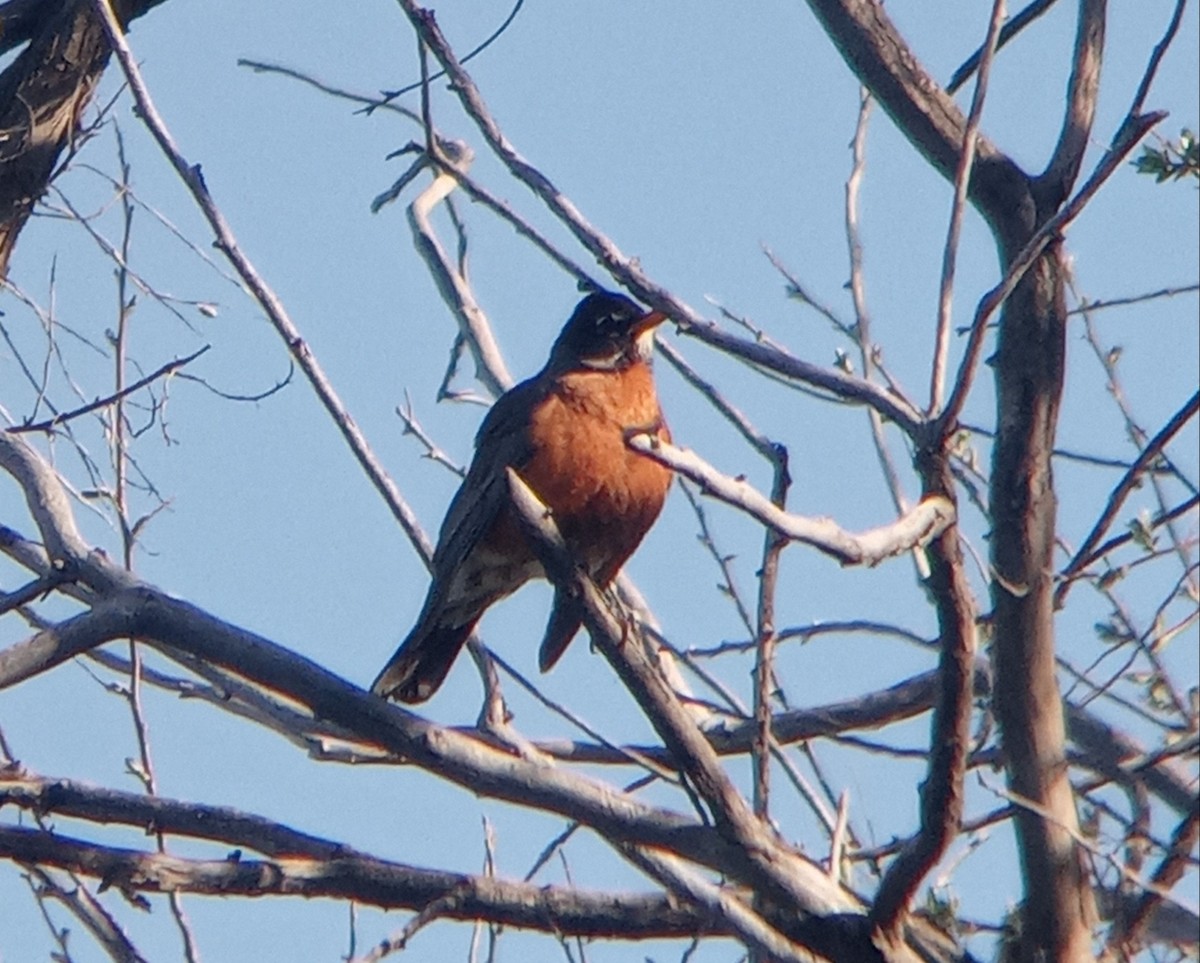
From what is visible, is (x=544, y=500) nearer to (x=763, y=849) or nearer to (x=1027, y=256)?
(x=763, y=849)

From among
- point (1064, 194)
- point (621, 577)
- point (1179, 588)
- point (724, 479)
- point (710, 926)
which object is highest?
point (621, 577)

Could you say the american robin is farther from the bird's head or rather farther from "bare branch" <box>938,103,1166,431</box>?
"bare branch" <box>938,103,1166,431</box>

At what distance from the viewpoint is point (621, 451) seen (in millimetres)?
4949

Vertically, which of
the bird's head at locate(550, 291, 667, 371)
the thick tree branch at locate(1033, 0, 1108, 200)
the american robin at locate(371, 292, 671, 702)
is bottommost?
the thick tree branch at locate(1033, 0, 1108, 200)

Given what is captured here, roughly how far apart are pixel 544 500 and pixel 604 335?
0.73 metres

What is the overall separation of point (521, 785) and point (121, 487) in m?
1.41

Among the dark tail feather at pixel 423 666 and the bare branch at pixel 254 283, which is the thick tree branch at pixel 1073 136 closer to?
the bare branch at pixel 254 283

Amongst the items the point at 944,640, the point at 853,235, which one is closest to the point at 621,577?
the point at 853,235

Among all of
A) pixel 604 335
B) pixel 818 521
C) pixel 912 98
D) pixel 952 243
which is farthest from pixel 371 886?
pixel 604 335

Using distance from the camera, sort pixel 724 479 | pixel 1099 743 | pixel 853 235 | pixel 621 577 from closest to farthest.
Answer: pixel 724 479 → pixel 1099 743 → pixel 853 235 → pixel 621 577

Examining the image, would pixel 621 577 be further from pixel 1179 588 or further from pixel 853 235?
pixel 1179 588

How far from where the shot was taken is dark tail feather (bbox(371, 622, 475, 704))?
5059mm

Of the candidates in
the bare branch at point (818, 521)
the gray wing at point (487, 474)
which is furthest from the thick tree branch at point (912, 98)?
the gray wing at point (487, 474)

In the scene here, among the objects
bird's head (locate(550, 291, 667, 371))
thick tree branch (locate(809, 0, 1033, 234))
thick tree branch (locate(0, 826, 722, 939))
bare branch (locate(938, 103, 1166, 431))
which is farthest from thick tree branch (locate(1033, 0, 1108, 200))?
bird's head (locate(550, 291, 667, 371))
